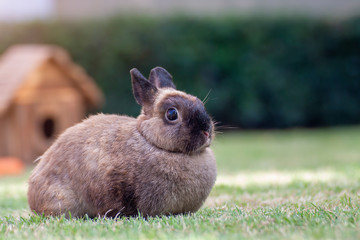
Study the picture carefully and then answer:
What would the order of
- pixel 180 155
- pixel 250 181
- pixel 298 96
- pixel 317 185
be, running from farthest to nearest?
pixel 298 96 < pixel 250 181 < pixel 317 185 < pixel 180 155

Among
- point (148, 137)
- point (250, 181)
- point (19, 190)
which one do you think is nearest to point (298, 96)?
point (250, 181)

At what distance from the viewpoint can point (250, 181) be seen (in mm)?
4926

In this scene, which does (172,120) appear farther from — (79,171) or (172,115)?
(79,171)

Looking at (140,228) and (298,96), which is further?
(298,96)

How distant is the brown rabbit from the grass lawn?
0.48 feet

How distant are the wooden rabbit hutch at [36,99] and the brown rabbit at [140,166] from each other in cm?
447

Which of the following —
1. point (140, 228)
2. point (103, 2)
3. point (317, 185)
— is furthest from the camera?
point (103, 2)

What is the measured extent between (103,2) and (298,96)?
682cm

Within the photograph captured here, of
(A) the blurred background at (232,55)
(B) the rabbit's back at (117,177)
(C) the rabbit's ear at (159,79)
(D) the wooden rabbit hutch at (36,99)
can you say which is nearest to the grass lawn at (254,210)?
(B) the rabbit's back at (117,177)

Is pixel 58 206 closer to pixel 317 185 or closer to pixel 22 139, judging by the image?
pixel 317 185

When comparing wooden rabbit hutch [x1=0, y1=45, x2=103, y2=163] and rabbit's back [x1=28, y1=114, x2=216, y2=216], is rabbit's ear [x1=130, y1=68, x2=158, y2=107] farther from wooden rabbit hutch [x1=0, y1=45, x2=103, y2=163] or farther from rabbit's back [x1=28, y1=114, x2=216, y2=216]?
wooden rabbit hutch [x1=0, y1=45, x2=103, y2=163]

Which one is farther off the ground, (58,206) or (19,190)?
(58,206)

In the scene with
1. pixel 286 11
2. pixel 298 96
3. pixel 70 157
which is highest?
pixel 286 11

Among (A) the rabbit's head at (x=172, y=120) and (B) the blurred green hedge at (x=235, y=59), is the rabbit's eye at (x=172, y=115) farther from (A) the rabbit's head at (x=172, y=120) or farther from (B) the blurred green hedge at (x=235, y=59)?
(B) the blurred green hedge at (x=235, y=59)
